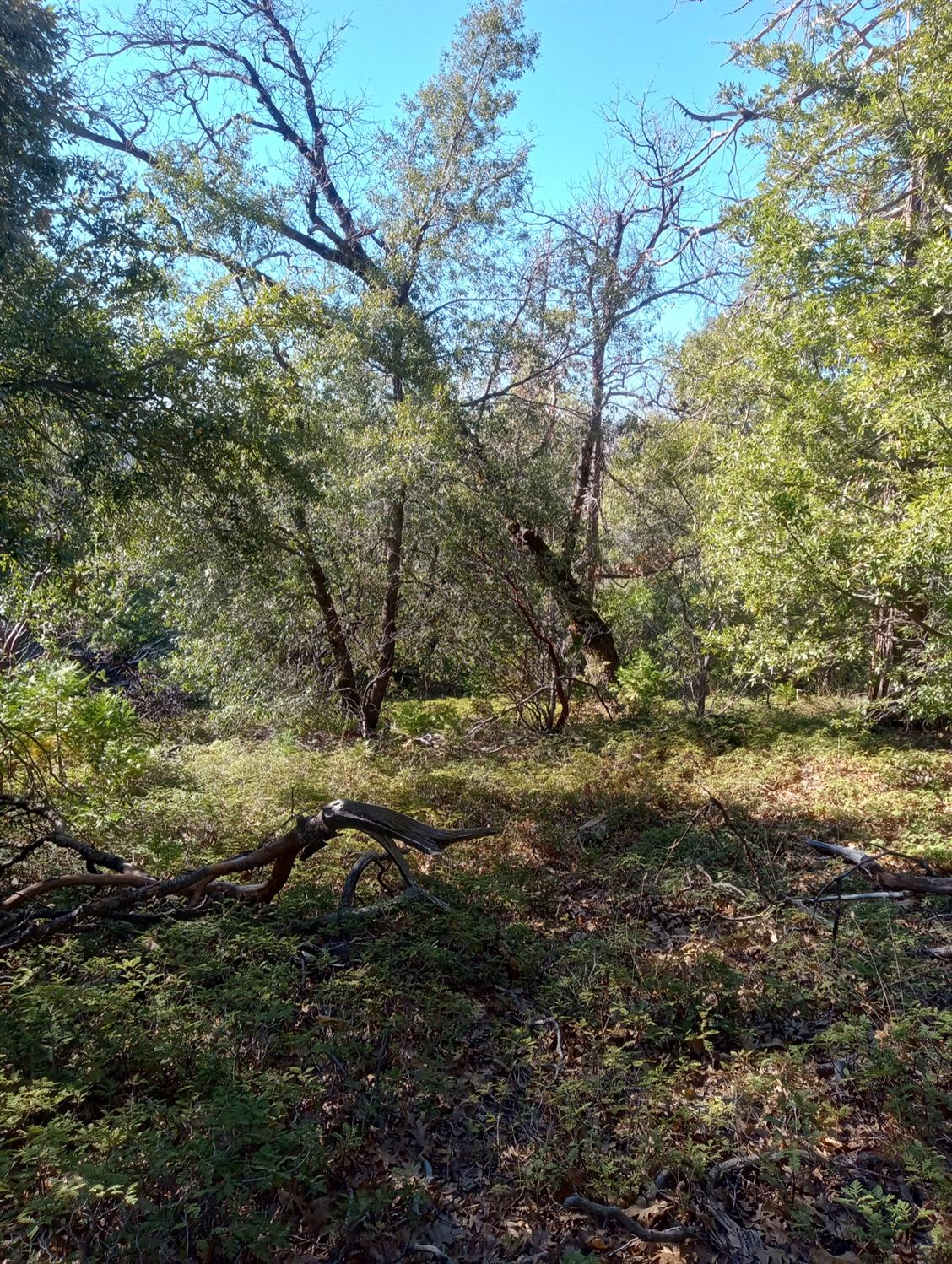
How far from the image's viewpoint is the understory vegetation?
2.79 meters

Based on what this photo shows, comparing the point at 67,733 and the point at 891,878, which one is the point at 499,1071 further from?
the point at 67,733

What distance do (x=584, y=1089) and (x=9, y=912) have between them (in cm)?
343

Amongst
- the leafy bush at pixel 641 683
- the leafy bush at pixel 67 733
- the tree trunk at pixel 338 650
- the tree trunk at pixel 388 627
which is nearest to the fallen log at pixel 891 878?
the leafy bush at pixel 641 683

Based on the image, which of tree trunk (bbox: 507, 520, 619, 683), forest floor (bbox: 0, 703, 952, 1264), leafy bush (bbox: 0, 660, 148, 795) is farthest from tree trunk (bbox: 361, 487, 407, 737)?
forest floor (bbox: 0, 703, 952, 1264)

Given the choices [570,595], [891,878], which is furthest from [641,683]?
[891,878]

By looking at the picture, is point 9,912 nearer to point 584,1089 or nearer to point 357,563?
point 584,1089

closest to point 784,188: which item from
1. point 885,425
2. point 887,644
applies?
point 885,425

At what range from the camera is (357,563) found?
33.2 feet

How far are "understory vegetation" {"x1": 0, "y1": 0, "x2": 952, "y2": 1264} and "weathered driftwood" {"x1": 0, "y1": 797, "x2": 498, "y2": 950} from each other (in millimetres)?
38

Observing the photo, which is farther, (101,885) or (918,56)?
(918,56)

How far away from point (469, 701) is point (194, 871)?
→ 7.09 metres

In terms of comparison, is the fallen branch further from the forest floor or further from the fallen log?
the fallen log

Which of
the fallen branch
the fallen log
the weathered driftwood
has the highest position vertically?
the weathered driftwood

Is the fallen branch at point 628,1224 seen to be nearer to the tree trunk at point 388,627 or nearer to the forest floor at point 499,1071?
the forest floor at point 499,1071
